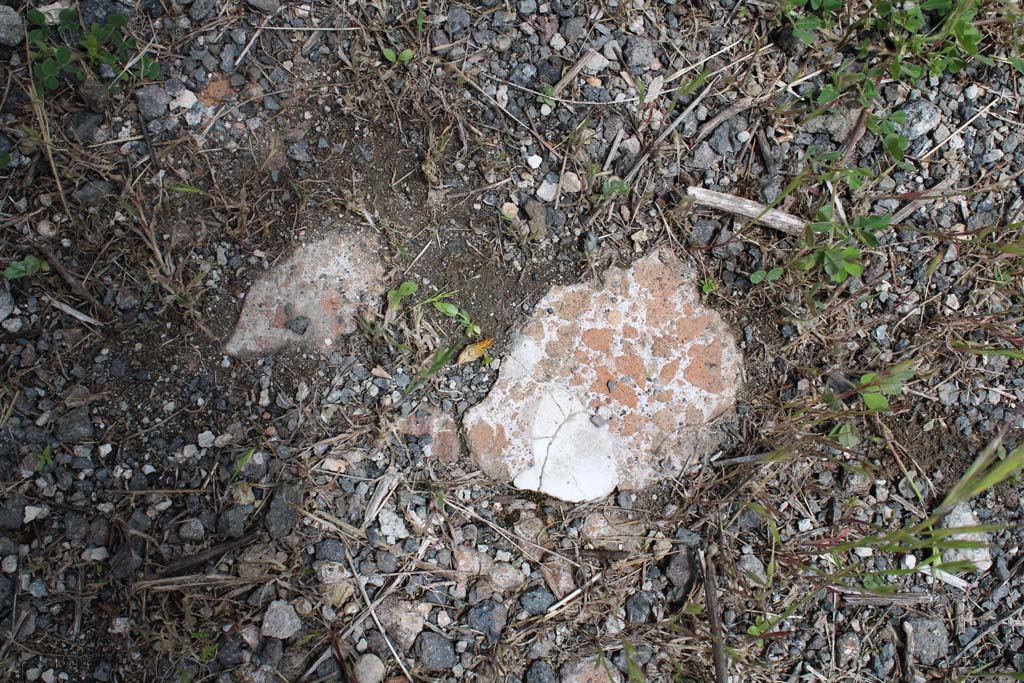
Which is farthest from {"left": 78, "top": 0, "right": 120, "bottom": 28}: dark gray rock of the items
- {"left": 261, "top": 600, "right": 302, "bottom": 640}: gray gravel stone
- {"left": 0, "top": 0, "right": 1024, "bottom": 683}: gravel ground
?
{"left": 261, "top": 600, "right": 302, "bottom": 640}: gray gravel stone

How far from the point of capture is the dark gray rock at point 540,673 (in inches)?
82.4

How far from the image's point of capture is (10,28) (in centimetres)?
216

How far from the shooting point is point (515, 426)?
220 cm

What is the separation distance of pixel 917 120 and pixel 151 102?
256cm

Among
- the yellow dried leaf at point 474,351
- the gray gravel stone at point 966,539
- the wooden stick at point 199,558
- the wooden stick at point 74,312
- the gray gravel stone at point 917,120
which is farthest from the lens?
the gray gravel stone at point 917,120

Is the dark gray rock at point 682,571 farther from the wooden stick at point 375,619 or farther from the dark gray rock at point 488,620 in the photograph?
the wooden stick at point 375,619

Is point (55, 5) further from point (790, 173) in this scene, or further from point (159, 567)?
point (790, 173)

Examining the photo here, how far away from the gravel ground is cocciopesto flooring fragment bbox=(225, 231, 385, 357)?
51mm

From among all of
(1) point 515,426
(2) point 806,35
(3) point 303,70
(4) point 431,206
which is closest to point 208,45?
(3) point 303,70

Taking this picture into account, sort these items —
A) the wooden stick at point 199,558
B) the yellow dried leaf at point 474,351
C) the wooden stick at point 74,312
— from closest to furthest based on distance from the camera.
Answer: the wooden stick at point 199,558, the wooden stick at point 74,312, the yellow dried leaf at point 474,351

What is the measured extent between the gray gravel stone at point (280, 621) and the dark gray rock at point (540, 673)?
696 millimetres

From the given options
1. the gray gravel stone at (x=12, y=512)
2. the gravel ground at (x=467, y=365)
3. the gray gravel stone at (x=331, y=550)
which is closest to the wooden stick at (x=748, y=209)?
the gravel ground at (x=467, y=365)

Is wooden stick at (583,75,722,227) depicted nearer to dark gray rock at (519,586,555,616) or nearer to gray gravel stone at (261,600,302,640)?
→ dark gray rock at (519,586,555,616)

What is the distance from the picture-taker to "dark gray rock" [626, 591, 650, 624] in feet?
7.07
